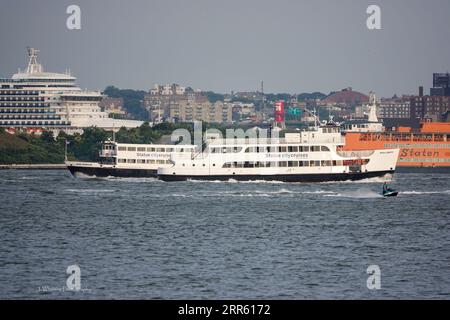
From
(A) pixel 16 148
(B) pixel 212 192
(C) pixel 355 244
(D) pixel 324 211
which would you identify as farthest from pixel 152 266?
(A) pixel 16 148

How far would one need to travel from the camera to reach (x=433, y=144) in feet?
394

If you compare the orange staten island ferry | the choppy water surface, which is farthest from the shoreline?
the choppy water surface

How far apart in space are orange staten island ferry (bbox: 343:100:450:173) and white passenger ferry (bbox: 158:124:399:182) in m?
19.5

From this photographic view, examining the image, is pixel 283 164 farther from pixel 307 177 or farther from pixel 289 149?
pixel 307 177

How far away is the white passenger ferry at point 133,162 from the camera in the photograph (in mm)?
104875

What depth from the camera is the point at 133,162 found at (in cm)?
10550

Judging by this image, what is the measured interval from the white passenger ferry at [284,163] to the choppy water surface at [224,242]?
10.0 m

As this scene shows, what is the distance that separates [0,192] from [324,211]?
29.4m

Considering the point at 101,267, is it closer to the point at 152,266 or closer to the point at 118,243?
the point at 152,266

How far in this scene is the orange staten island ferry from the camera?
11840cm

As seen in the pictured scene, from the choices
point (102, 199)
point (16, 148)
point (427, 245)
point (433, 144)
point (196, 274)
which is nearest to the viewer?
point (196, 274)

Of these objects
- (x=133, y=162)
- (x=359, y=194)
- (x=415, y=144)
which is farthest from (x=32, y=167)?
(x=359, y=194)

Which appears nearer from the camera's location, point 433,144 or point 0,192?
point 0,192
